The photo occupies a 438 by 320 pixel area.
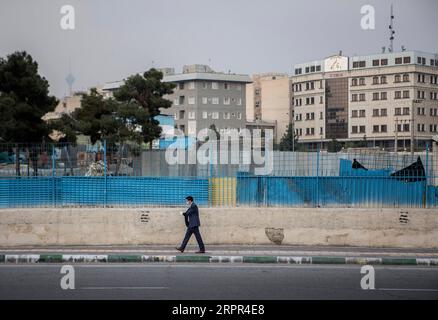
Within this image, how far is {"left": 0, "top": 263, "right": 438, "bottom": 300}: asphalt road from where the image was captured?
11.3m

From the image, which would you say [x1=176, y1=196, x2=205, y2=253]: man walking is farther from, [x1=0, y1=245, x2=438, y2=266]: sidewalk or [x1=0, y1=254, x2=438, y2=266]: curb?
[x1=0, y1=254, x2=438, y2=266]: curb

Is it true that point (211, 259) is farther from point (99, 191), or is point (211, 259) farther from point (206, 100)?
point (206, 100)

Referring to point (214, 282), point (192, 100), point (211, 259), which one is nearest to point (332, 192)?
point (211, 259)

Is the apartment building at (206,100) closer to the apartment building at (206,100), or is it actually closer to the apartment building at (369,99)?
the apartment building at (206,100)

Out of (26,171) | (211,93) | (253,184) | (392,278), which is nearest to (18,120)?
(26,171)

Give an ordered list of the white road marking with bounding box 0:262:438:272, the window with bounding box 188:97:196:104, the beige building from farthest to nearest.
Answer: the beige building < the window with bounding box 188:97:196:104 < the white road marking with bounding box 0:262:438:272

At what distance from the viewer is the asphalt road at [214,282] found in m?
11.3

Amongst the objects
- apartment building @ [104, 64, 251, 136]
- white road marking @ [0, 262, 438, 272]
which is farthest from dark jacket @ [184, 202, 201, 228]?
apartment building @ [104, 64, 251, 136]

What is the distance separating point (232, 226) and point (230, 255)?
1746 millimetres

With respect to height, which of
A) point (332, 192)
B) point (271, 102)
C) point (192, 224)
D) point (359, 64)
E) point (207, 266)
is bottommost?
point (207, 266)

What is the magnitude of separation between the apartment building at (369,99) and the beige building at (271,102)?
7.33 meters

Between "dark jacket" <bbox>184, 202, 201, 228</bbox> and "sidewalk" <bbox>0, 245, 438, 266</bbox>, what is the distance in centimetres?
79

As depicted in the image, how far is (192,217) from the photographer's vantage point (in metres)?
16.6
